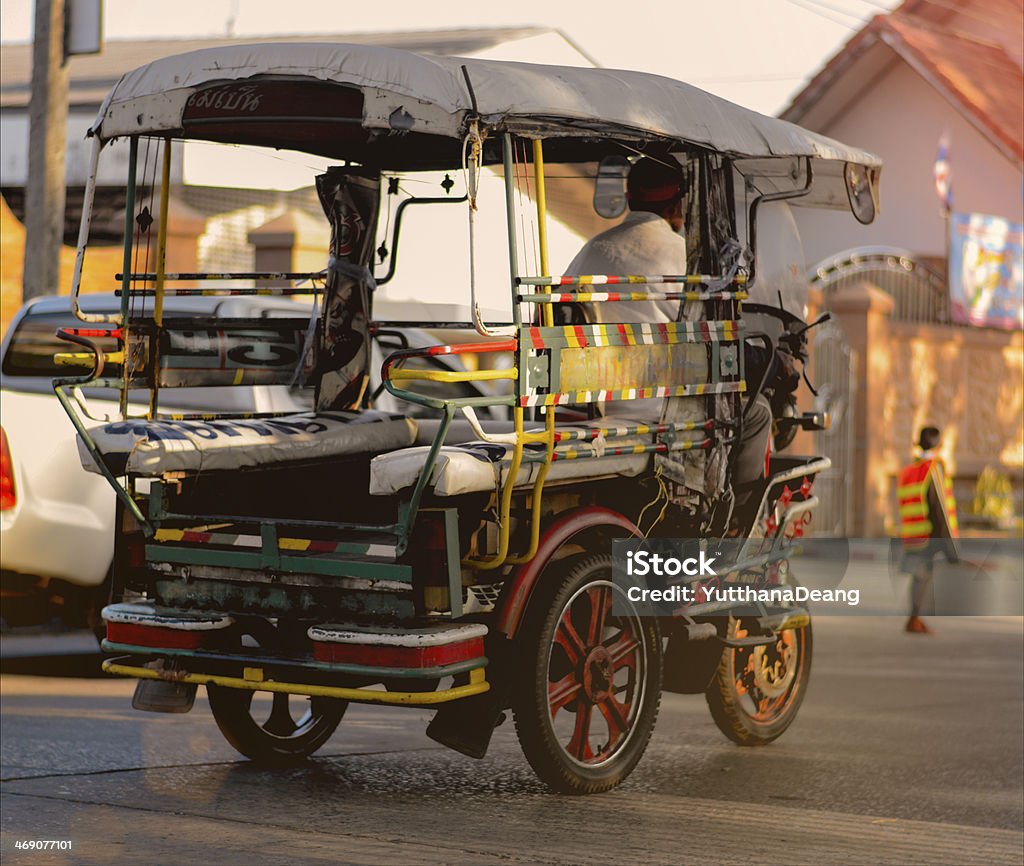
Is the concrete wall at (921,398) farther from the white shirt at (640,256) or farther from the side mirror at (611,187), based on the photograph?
the white shirt at (640,256)

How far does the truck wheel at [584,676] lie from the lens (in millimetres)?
6703

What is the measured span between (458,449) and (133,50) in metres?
24.0

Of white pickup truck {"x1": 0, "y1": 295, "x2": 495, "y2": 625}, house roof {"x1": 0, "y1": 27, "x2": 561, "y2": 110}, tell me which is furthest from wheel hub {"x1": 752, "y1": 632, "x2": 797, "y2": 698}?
house roof {"x1": 0, "y1": 27, "x2": 561, "y2": 110}

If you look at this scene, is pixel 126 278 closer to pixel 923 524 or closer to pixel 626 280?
pixel 626 280

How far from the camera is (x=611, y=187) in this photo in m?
8.33

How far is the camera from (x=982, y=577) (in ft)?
60.4

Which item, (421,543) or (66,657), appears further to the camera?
(66,657)

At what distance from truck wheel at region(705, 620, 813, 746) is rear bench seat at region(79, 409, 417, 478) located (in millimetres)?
1691

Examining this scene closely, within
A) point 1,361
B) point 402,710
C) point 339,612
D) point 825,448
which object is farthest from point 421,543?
point 825,448

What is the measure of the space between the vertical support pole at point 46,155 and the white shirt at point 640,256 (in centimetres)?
788

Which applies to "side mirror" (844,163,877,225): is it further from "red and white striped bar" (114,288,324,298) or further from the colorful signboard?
the colorful signboard

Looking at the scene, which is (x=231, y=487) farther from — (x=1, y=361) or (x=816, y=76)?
(x=816, y=76)

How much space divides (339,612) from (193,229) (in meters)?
13.9

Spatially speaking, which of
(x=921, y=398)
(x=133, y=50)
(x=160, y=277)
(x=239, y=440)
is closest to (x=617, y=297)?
(x=239, y=440)
